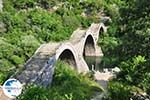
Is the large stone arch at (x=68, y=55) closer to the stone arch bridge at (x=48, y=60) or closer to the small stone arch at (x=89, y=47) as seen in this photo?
the stone arch bridge at (x=48, y=60)

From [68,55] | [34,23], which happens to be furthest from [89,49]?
[68,55]

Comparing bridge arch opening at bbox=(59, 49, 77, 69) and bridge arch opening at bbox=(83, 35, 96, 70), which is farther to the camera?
bridge arch opening at bbox=(83, 35, 96, 70)

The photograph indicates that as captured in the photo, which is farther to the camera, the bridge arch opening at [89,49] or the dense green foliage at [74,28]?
the bridge arch opening at [89,49]

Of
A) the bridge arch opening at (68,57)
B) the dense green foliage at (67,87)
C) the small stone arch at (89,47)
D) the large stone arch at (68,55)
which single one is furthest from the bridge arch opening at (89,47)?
the dense green foliage at (67,87)

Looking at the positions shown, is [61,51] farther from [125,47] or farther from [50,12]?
[50,12]

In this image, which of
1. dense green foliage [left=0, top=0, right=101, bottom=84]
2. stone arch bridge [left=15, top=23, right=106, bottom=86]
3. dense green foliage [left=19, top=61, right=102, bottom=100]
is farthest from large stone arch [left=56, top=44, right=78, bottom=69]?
dense green foliage [left=0, top=0, right=101, bottom=84]

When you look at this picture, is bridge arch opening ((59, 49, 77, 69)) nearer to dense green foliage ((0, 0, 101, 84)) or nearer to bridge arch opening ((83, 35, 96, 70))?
dense green foliage ((0, 0, 101, 84))

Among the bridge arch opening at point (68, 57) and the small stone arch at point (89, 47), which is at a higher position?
the bridge arch opening at point (68, 57)
